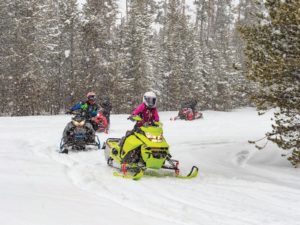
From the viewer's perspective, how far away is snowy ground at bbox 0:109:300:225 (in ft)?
19.7

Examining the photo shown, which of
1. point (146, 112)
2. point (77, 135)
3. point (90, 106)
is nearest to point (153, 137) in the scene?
point (146, 112)

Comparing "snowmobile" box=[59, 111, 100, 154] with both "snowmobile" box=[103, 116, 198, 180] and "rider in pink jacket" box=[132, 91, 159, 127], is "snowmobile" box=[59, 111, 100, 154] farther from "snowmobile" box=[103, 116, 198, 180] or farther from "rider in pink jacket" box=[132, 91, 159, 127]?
"rider in pink jacket" box=[132, 91, 159, 127]

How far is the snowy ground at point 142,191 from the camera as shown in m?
5.99

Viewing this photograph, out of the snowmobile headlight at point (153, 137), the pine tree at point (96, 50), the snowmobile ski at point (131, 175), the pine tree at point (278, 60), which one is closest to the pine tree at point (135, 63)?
the pine tree at point (96, 50)

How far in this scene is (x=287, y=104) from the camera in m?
10.9

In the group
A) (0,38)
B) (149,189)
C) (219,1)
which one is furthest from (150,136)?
(219,1)

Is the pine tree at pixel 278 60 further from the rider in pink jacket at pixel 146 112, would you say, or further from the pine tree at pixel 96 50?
the pine tree at pixel 96 50

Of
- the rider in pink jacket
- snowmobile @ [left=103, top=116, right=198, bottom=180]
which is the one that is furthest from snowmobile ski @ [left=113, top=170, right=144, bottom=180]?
the rider in pink jacket

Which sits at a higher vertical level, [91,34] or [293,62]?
[91,34]

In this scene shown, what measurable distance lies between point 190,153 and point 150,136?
4852 millimetres

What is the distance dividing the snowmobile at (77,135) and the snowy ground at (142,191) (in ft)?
1.64

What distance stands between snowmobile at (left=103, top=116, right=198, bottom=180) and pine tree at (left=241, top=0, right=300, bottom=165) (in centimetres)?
280

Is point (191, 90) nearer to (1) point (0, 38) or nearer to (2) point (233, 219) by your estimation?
(1) point (0, 38)

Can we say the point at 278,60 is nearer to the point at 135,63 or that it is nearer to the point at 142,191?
the point at 142,191
